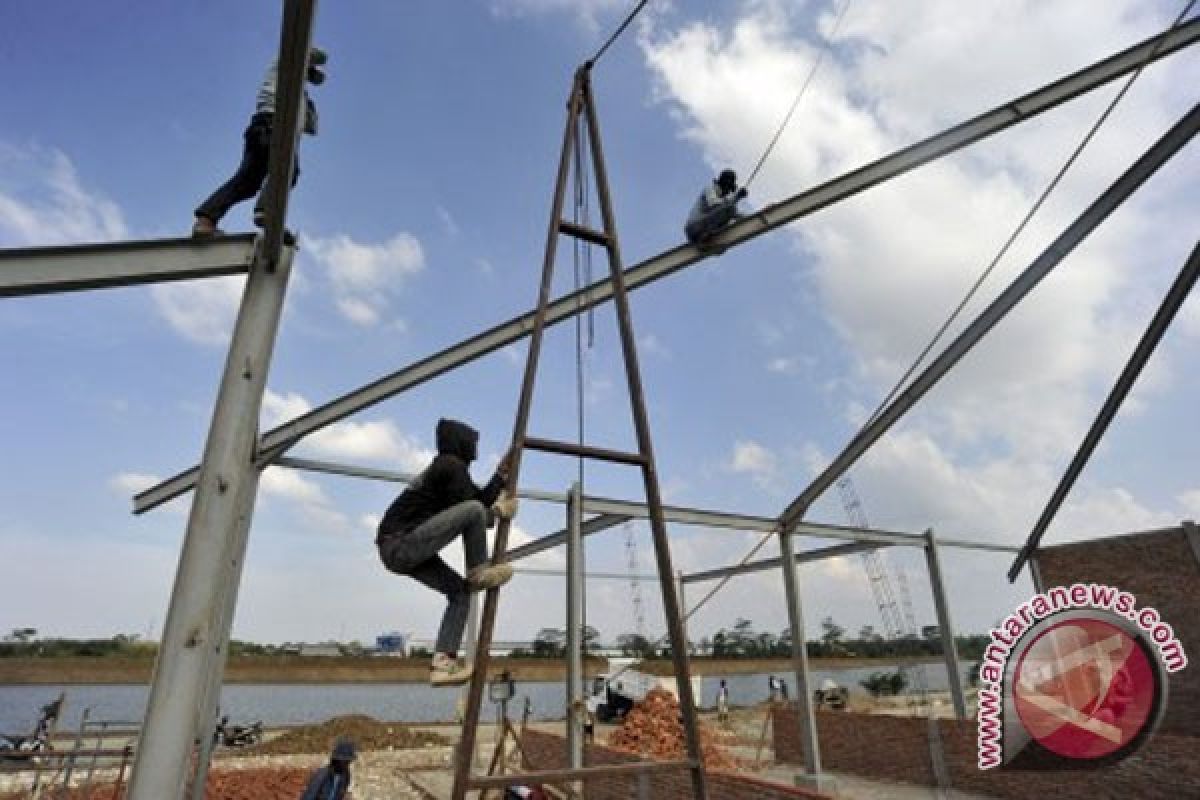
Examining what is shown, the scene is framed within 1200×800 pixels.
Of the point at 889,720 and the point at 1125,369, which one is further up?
the point at 1125,369

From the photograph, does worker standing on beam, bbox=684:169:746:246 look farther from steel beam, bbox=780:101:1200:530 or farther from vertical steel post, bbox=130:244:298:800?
vertical steel post, bbox=130:244:298:800

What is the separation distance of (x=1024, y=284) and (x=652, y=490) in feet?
18.1

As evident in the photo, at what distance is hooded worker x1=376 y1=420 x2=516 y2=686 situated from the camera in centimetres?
336

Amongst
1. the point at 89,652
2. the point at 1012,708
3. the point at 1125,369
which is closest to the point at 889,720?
the point at 1012,708

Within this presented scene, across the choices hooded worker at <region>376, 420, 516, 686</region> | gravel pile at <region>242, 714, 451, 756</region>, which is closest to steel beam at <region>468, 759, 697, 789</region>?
hooded worker at <region>376, 420, 516, 686</region>

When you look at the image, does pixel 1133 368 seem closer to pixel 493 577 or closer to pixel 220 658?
pixel 493 577

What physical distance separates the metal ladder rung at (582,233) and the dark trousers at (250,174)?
170cm

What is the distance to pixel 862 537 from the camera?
11.2 m

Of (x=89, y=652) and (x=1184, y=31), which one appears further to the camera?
(x=89, y=652)

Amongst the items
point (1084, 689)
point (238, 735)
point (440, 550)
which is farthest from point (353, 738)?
point (440, 550)

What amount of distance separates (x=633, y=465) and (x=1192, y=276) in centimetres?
645

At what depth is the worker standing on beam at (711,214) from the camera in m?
6.45

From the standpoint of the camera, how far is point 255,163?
170 inches

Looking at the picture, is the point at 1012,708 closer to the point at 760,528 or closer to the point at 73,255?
the point at 760,528
